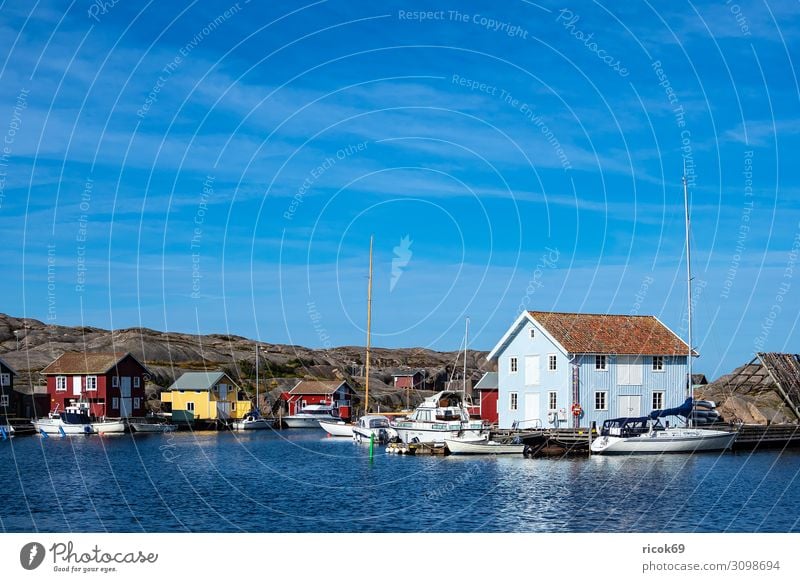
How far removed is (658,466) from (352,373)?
→ 101206 mm

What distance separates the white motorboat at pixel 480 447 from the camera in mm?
65438

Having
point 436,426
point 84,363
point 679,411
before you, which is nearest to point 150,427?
point 84,363

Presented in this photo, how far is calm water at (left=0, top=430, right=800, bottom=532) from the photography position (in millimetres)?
36531

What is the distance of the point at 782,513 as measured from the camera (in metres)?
38.9

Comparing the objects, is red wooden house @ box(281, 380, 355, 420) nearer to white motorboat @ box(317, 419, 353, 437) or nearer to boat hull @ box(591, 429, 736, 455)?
white motorboat @ box(317, 419, 353, 437)

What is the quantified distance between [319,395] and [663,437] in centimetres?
5995

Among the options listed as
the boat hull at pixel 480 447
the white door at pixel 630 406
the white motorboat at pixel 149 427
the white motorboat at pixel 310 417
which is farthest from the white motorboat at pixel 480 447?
the white motorboat at pixel 310 417

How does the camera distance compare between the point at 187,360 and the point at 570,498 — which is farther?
the point at 187,360

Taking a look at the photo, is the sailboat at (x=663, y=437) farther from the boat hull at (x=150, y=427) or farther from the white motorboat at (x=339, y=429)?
the boat hull at (x=150, y=427)

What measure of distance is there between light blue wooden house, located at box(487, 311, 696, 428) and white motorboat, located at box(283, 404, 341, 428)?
39.0 meters

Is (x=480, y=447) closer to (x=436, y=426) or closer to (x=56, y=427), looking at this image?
(x=436, y=426)
